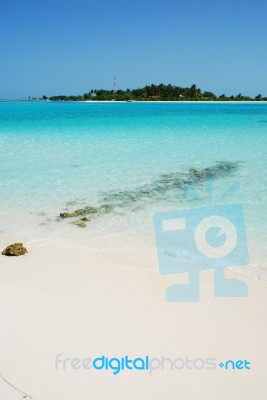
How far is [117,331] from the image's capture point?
9.06 feet

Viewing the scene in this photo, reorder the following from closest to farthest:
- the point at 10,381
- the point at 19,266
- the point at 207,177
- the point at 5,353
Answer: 1. the point at 10,381
2. the point at 5,353
3. the point at 19,266
4. the point at 207,177

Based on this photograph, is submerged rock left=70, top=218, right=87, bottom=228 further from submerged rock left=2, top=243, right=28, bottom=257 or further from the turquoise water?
submerged rock left=2, top=243, right=28, bottom=257

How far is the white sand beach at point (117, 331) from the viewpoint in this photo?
2.27 meters

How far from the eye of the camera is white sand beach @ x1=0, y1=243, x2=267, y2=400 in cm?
227

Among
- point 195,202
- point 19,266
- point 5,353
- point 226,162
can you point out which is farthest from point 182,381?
point 226,162

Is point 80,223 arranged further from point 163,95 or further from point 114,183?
point 163,95

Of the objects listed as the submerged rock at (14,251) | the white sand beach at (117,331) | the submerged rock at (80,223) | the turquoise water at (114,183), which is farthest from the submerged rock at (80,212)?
the white sand beach at (117,331)

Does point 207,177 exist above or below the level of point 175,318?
above

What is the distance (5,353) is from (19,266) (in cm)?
147

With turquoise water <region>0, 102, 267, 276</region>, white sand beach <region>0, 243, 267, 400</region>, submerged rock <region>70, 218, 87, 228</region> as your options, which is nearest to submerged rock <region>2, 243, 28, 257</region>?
white sand beach <region>0, 243, 267, 400</region>

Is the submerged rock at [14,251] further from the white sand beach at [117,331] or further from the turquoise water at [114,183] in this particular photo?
the turquoise water at [114,183]

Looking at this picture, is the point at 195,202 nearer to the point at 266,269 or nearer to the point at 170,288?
the point at 266,269

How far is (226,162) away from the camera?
10.1m

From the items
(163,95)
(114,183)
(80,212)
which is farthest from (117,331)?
(163,95)
